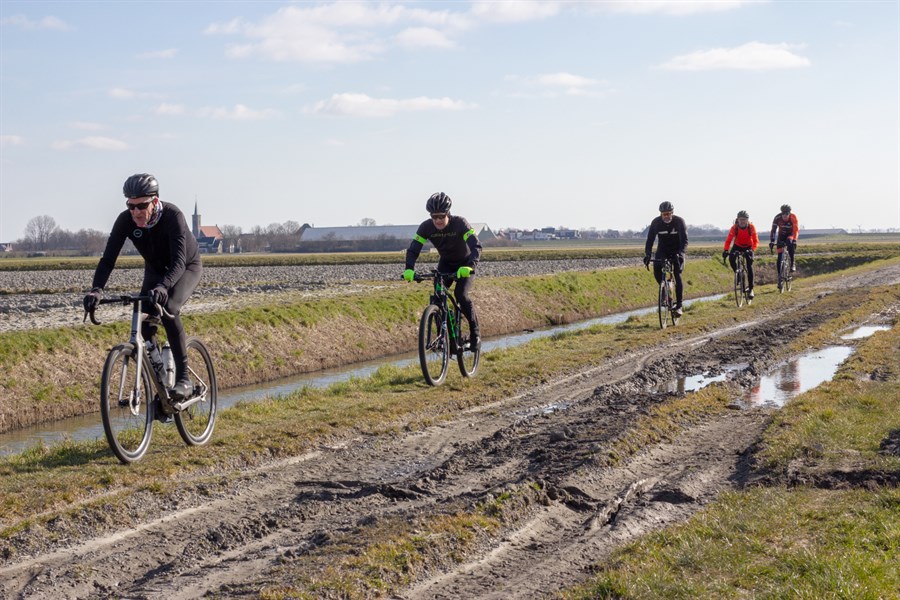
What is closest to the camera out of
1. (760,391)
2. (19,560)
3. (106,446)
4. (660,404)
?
(19,560)

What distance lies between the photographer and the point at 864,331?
18.4 m

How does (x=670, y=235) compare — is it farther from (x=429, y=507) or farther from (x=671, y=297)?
(x=429, y=507)

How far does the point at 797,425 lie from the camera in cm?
938

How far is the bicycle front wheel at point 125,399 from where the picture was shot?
7.91 meters

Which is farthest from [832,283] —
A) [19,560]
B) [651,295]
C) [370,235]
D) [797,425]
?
[370,235]

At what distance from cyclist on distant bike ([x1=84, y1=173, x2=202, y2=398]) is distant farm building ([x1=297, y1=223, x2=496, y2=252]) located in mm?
118749

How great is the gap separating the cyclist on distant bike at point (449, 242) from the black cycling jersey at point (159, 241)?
435 centimetres

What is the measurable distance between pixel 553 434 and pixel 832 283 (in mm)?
27591

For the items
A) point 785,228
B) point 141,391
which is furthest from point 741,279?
point 141,391

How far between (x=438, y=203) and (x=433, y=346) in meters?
1.91

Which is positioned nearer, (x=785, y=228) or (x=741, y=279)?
(x=741, y=279)

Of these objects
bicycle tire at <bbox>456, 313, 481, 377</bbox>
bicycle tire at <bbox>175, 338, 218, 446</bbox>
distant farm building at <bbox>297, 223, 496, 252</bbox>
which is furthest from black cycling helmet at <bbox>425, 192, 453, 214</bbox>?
distant farm building at <bbox>297, 223, 496, 252</bbox>

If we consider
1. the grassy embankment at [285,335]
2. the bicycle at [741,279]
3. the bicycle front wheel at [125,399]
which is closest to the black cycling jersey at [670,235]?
the bicycle at [741,279]

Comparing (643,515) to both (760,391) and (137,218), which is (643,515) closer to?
(137,218)
